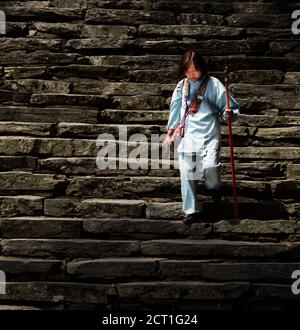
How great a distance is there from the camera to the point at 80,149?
6633 mm

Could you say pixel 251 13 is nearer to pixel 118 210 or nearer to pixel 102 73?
pixel 102 73

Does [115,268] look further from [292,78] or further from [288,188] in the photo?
[292,78]

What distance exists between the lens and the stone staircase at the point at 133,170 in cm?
552

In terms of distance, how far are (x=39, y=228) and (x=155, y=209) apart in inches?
48.6

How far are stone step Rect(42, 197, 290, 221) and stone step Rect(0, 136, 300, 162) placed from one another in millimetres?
724

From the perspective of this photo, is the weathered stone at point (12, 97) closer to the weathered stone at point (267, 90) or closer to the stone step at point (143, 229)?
the stone step at point (143, 229)

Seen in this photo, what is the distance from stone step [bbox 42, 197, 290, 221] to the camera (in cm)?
597

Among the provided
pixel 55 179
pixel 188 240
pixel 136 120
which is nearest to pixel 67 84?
pixel 136 120

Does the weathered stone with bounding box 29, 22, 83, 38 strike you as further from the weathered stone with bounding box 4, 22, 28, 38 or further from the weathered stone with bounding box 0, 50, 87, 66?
the weathered stone with bounding box 0, 50, 87, 66

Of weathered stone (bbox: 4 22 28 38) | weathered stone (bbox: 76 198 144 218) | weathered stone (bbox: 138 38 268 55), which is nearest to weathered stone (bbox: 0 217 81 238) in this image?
weathered stone (bbox: 76 198 144 218)

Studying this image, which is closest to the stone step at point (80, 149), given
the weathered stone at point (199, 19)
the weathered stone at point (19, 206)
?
the weathered stone at point (19, 206)

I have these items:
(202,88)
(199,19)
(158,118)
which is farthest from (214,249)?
(199,19)

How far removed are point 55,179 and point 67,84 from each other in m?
1.87

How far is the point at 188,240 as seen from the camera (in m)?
5.76
